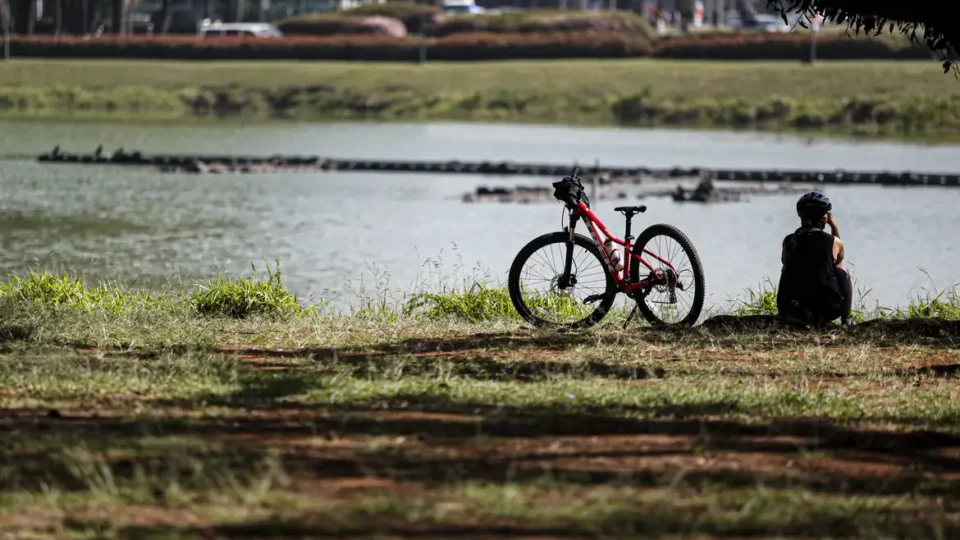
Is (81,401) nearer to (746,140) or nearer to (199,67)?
(746,140)

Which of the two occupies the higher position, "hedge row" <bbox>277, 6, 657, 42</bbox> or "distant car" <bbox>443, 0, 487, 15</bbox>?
"distant car" <bbox>443, 0, 487, 15</bbox>

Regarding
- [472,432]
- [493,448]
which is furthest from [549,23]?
[493,448]

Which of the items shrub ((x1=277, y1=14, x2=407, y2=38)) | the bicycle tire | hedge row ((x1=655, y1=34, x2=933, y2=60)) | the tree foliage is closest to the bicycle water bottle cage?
the bicycle tire

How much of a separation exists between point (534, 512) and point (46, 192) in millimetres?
34382

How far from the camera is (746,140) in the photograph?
65.1 metres

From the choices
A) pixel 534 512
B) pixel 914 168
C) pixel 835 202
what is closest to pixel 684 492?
pixel 534 512

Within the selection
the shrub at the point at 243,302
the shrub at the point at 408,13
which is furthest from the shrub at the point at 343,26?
the shrub at the point at 243,302

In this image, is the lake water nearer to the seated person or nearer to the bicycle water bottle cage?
the bicycle water bottle cage

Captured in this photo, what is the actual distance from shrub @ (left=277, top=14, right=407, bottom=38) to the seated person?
84622 millimetres

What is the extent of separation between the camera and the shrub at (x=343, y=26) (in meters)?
96.1

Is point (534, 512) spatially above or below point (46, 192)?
above

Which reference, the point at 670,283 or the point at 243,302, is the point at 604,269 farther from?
the point at 243,302

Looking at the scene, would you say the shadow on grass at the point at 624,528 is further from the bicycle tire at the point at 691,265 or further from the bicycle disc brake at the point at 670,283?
the bicycle disc brake at the point at 670,283

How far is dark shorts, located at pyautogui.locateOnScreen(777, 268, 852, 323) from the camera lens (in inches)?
461
